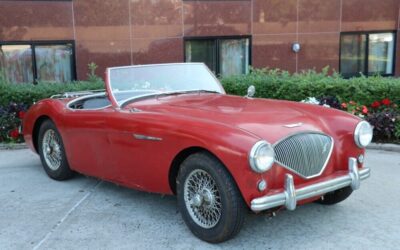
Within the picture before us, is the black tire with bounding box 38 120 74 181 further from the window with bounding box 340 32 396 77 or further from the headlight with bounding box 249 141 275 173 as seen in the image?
the window with bounding box 340 32 396 77

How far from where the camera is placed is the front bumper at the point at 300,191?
3473 millimetres

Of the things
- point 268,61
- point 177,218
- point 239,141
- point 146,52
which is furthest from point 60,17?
point 239,141

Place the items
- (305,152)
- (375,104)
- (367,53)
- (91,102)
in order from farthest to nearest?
(367,53)
(375,104)
(91,102)
(305,152)

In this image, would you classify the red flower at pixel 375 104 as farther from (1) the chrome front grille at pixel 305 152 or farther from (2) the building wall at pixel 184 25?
(2) the building wall at pixel 184 25

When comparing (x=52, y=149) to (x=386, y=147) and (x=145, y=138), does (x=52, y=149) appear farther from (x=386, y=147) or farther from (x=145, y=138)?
(x=386, y=147)

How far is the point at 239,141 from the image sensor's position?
3.55m

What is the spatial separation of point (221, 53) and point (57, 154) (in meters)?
6.82

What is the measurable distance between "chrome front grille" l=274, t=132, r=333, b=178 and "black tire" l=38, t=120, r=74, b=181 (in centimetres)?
291

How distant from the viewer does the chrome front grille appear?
12.2ft

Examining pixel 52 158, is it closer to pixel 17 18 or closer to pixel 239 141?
pixel 239 141

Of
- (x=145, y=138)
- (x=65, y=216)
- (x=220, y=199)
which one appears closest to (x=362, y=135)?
(x=220, y=199)

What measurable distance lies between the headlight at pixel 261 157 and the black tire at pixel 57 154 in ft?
9.45

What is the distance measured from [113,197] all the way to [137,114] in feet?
3.77

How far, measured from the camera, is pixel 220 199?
3.67 m
